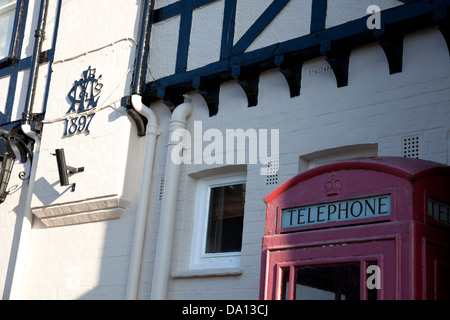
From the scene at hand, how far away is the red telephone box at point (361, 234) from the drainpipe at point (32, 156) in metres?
5.43

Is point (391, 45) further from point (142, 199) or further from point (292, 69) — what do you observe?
point (142, 199)

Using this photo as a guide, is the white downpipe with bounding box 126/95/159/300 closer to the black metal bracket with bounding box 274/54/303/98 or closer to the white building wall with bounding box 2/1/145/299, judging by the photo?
the white building wall with bounding box 2/1/145/299

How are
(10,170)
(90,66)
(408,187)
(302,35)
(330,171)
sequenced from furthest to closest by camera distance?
(10,170) → (90,66) → (302,35) → (330,171) → (408,187)

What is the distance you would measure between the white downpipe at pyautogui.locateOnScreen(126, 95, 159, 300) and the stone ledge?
1.06 feet

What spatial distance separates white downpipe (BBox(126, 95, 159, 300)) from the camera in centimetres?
883

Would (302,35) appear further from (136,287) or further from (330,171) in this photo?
(136,287)

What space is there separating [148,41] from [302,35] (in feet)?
8.56

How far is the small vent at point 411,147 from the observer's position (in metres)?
6.98

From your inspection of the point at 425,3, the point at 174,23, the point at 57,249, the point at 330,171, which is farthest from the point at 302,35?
the point at 57,249

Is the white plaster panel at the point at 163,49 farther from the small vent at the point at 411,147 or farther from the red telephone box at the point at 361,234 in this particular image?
the red telephone box at the point at 361,234

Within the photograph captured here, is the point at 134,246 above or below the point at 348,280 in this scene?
above

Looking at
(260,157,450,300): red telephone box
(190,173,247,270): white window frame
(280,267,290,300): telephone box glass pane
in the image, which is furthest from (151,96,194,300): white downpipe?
(280,267,290,300): telephone box glass pane

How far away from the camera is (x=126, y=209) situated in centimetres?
934

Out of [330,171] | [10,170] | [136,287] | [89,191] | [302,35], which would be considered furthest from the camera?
[10,170]
